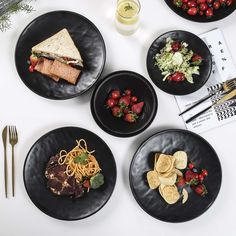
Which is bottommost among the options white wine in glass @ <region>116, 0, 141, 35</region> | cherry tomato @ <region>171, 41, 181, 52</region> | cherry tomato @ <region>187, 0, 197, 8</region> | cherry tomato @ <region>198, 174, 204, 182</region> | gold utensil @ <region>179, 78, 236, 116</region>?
cherry tomato @ <region>198, 174, 204, 182</region>

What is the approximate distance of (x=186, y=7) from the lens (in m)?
1.97

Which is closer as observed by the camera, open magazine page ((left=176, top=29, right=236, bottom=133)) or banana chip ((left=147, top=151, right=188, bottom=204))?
banana chip ((left=147, top=151, right=188, bottom=204))

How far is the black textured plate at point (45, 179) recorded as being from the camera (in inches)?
72.4

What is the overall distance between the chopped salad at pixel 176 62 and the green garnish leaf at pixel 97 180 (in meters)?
0.53

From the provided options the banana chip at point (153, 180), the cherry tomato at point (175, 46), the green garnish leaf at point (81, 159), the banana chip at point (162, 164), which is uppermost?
the cherry tomato at point (175, 46)

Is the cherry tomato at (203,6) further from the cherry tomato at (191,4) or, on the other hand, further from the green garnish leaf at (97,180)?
the green garnish leaf at (97,180)

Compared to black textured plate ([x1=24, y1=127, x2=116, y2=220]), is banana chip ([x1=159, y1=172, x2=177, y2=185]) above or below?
below

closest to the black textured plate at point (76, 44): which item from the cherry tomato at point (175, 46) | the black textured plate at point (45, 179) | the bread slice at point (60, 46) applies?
the bread slice at point (60, 46)

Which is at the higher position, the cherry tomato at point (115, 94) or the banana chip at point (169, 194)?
the cherry tomato at point (115, 94)

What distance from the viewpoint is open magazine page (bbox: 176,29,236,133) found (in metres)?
1.98

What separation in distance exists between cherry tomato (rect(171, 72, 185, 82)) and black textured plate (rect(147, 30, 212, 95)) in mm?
18

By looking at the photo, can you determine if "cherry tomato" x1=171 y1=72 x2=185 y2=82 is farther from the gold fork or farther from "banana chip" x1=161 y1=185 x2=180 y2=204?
the gold fork

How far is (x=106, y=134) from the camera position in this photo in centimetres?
194

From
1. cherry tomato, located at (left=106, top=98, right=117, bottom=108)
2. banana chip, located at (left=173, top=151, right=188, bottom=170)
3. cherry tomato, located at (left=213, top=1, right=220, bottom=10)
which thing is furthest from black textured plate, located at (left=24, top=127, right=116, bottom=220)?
cherry tomato, located at (left=213, top=1, right=220, bottom=10)
